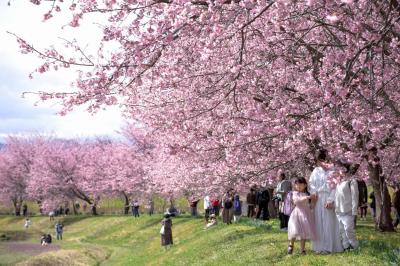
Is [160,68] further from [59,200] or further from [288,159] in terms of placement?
[59,200]

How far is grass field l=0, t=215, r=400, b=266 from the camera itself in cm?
1295

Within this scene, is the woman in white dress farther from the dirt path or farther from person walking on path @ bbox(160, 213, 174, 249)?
the dirt path

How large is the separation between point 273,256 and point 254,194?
55.8 feet

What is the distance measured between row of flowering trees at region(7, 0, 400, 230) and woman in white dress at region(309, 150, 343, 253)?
0.65 metres

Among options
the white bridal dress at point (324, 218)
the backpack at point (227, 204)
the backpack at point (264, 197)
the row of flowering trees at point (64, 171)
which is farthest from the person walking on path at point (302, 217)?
the row of flowering trees at point (64, 171)

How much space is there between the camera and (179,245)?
1043 inches

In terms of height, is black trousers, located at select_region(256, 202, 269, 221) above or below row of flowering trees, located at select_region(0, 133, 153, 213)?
below

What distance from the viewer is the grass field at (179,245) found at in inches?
510

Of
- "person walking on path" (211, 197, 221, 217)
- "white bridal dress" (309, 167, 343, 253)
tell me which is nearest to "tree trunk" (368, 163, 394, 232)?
"white bridal dress" (309, 167, 343, 253)

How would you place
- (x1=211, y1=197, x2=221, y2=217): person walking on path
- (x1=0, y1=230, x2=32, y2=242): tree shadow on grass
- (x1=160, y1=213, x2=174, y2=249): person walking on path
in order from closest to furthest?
1. (x1=160, y1=213, x2=174, y2=249): person walking on path
2. (x1=211, y1=197, x2=221, y2=217): person walking on path
3. (x1=0, y1=230, x2=32, y2=242): tree shadow on grass

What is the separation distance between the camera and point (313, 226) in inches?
500

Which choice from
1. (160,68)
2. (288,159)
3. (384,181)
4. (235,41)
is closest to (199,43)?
(160,68)

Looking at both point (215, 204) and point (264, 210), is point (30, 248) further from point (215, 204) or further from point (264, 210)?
point (264, 210)

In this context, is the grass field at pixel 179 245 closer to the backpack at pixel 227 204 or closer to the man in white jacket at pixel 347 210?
the man in white jacket at pixel 347 210
